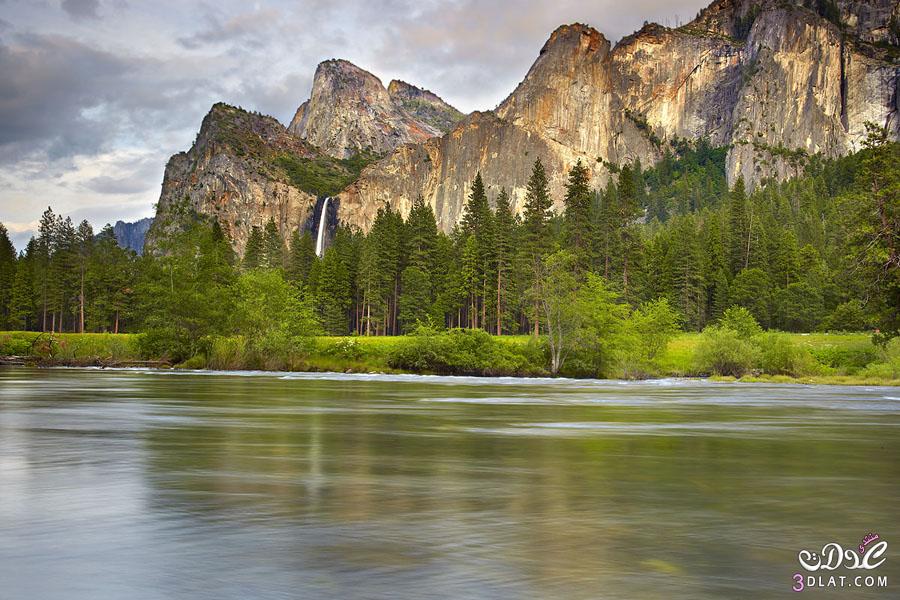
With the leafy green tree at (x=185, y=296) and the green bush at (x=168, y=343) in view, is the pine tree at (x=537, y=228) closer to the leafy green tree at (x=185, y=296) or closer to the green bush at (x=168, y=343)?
the leafy green tree at (x=185, y=296)

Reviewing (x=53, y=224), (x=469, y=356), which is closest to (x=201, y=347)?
(x=469, y=356)

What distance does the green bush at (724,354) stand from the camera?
62.3 metres

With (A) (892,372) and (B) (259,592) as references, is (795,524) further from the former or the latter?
(A) (892,372)

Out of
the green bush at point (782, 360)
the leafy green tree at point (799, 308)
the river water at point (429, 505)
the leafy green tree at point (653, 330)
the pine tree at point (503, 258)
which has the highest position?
the pine tree at point (503, 258)

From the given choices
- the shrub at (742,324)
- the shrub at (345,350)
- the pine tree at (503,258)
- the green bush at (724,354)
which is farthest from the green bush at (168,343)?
the pine tree at (503,258)

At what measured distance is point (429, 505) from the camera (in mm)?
11586

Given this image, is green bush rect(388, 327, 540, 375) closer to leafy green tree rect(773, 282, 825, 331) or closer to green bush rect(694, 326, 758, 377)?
green bush rect(694, 326, 758, 377)

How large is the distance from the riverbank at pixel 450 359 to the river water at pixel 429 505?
3860cm

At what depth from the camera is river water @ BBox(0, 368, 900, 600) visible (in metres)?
7.60

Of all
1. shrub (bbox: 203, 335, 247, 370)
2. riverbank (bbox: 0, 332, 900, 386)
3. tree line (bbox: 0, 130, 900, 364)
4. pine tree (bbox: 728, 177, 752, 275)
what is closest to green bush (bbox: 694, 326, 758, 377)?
riverbank (bbox: 0, 332, 900, 386)

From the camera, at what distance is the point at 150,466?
603 inches

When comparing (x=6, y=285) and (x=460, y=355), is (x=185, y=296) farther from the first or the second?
(x=6, y=285)

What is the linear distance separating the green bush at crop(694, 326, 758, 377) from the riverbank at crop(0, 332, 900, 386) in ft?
1.97

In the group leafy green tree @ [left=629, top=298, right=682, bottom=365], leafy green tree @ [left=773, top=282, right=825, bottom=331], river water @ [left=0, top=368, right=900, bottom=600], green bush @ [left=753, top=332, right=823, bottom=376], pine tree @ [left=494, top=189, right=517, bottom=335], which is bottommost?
river water @ [left=0, top=368, right=900, bottom=600]
